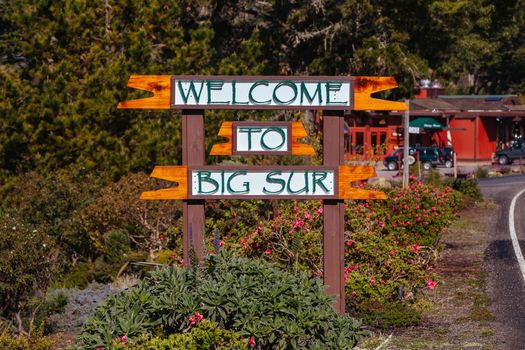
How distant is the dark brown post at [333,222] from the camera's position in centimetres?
1059

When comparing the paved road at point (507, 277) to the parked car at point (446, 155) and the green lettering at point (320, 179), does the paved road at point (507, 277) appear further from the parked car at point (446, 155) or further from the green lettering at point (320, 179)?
the parked car at point (446, 155)

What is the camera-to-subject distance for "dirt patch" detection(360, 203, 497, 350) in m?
10.9

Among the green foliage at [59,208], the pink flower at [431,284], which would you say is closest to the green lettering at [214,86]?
the pink flower at [431,284]

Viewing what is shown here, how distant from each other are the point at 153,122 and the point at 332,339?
13.9 metres

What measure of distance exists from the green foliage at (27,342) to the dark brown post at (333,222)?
317cm

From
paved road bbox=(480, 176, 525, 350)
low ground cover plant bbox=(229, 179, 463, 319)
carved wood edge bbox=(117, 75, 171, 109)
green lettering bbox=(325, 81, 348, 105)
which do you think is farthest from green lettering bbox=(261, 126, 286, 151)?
paved road bbox=(480, 176, 525, 350)

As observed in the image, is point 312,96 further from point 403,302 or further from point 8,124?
point 8,124

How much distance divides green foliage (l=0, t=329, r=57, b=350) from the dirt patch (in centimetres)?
350

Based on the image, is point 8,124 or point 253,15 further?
point 253,15

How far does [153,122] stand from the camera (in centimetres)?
2184

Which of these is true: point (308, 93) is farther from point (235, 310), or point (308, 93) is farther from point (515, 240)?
point (515, 240)

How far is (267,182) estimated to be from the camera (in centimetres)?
1071

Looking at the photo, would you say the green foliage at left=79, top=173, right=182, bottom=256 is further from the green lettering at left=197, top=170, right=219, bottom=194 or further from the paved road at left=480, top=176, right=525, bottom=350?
the green lettering at left=197, top=170, right=219, bottom=194

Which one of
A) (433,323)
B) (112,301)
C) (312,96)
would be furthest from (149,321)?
(433,323)
